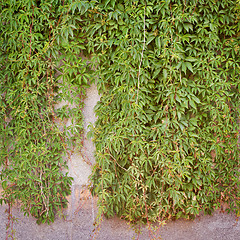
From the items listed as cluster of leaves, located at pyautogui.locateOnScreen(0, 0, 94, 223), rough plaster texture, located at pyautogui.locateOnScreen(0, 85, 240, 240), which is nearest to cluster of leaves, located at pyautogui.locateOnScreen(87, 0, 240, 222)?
rough plaster texture, located at pyautogui.locateOnScreen(0, 85, 240, 240)

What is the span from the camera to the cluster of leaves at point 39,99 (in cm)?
245

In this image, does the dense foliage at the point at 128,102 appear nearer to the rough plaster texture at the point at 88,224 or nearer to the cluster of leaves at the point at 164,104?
the cluster of leaves at the point at 164,104

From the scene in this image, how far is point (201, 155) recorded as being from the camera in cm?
252

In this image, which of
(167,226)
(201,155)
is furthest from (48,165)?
(201,155)

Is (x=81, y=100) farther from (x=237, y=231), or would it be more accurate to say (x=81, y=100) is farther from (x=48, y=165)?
(x=237, y=231)

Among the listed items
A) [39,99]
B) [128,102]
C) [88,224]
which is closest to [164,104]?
[128,102]

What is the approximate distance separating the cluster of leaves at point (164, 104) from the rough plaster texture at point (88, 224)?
17 centimetres

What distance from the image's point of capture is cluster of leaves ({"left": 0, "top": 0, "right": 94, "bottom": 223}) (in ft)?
8.04

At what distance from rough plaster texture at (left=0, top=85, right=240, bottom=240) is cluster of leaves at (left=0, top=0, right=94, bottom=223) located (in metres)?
0.11

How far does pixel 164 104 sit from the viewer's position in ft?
8.02

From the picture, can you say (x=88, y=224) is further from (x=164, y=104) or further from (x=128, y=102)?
(x=164, y=104)

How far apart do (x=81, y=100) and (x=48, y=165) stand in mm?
850

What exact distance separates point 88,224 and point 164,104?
1.66 m

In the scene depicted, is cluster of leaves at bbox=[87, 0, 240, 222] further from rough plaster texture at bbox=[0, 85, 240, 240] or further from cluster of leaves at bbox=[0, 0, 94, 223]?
cluster of leaves at bbox=[0, 0, 94, 223]
